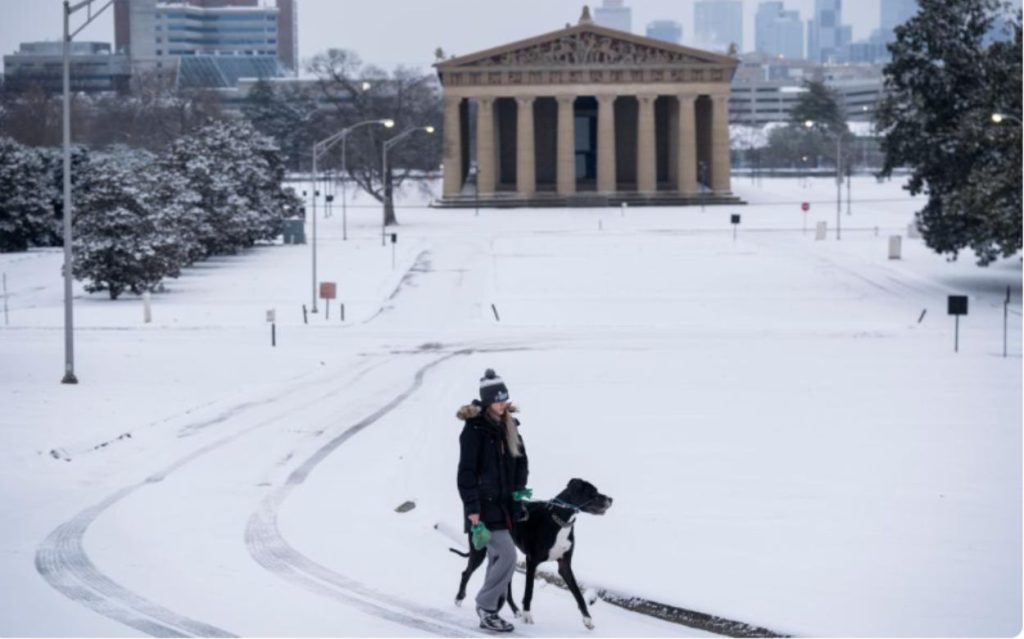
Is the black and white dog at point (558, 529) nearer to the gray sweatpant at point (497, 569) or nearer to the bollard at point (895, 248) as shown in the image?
the gray sweatpant at point (497, 569)

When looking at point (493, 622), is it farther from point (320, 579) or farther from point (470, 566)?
point (320, 579)

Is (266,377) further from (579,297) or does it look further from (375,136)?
(375,136)

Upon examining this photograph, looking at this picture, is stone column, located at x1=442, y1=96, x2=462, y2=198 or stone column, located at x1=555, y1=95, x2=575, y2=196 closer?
stone column, located at x1=442, y1=96, x2=462, y2=198

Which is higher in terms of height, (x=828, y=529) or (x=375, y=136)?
(x=375, y=136)

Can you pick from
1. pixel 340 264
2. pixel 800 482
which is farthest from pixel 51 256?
pixel 800 482

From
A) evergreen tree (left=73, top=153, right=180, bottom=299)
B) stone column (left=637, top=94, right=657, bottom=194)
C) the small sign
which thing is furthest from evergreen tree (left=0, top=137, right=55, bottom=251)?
stone column (left=637, top=94, right=657, bottom=194)

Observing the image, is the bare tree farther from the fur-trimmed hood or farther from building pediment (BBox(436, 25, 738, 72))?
the fur-trimmed hood

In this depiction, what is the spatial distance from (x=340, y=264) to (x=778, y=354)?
103 feet

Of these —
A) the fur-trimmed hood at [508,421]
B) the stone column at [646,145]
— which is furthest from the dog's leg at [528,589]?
the stone column at [646,145]

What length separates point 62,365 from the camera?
→ 108 ft

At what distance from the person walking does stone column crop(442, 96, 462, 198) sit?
327 ft

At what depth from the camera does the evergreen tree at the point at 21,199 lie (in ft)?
235

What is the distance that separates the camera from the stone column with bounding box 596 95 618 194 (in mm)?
114500

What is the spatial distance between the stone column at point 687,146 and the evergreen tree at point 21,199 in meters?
51.3
